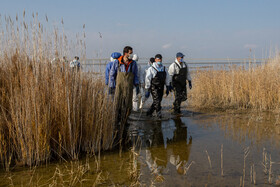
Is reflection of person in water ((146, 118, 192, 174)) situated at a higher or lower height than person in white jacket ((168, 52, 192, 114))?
lower

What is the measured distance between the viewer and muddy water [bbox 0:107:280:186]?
3.26m

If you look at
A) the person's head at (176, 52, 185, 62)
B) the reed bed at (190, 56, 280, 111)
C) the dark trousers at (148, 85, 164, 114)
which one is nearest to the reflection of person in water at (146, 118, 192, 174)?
the dark trousers at (148, 85, 164, 114)

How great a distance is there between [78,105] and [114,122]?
0.87m

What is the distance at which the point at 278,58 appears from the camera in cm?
916

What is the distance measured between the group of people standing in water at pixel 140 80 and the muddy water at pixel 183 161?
0.92 meters

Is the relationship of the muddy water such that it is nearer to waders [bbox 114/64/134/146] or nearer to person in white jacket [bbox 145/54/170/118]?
waders [bbox 114/64/134/146]

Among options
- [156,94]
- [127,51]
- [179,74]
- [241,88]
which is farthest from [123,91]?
[241,88]

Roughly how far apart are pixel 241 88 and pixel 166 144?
4658 millimetres

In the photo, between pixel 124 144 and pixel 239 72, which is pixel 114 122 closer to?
pixel 124 144

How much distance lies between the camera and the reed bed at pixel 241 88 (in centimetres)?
785

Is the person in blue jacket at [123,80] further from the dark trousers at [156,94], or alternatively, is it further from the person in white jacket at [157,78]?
the dark trousers at [156,94]

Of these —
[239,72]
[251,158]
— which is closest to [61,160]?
[251,158]

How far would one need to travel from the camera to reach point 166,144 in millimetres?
4891

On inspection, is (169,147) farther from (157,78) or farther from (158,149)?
(157,78)
